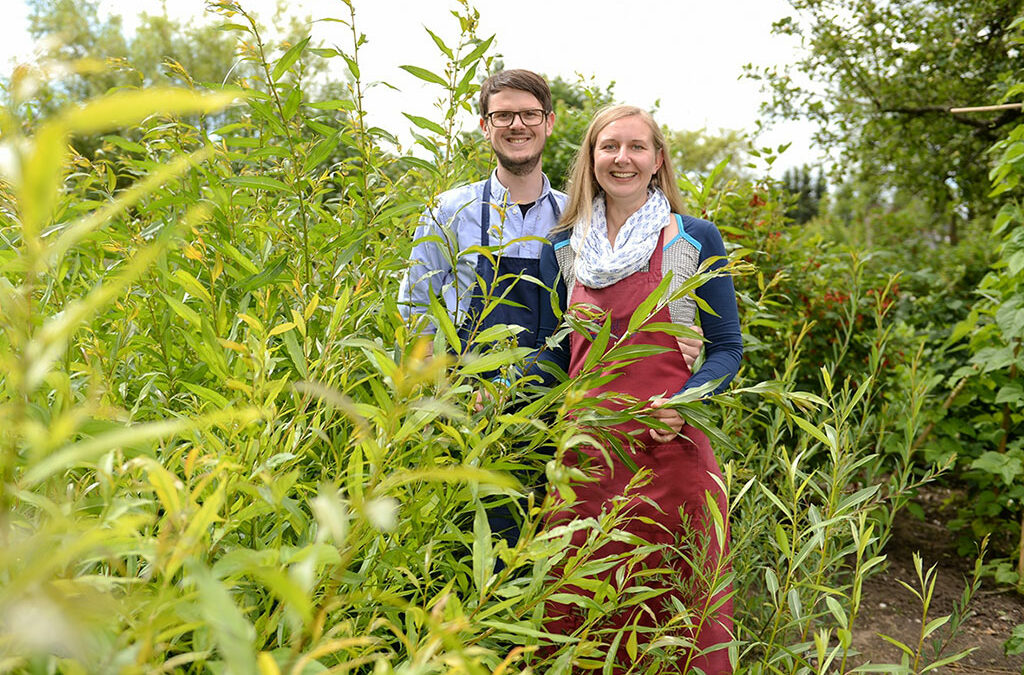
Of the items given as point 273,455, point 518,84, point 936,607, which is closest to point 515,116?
point 518,84

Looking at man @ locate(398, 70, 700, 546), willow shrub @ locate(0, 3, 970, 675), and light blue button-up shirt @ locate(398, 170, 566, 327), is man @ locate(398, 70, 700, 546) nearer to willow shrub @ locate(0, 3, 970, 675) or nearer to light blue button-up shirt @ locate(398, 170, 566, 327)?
light blue button-up shirt @ locate(398, 170, 566, 327)

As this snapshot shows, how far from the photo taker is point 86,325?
1219 mm

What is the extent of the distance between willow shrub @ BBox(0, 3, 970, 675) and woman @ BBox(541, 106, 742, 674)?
21 centimetres

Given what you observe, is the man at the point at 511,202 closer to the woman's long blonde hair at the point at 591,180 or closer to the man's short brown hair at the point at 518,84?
the man's short brown hair at the point at 518,84

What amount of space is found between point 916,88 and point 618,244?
7.52m

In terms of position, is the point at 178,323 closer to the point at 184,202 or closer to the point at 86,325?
the point at 184,202

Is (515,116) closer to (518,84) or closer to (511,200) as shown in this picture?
(518,84)

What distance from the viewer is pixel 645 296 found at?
7.44 ft

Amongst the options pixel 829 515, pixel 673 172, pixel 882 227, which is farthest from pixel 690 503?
pixel 882 227

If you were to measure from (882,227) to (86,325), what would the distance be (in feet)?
39.3

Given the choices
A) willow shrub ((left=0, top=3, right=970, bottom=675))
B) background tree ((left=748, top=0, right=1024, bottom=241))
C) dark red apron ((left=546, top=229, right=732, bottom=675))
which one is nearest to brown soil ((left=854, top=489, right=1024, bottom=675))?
dark red apron ((left=546, top=229, right=732, bottom=675))

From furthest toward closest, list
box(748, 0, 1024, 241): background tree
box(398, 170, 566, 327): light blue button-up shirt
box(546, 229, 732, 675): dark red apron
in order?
box(748, 0, 1024, 241): background tree
box(398, 170, 566, 327): light blue button-up shirt
box(546, 229, 732, 675): dark red apron

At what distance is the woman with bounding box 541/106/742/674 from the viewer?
2135 mm

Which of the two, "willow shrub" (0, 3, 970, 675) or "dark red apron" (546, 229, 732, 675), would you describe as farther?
"dark red apron" (546, 229, 732, 675)
